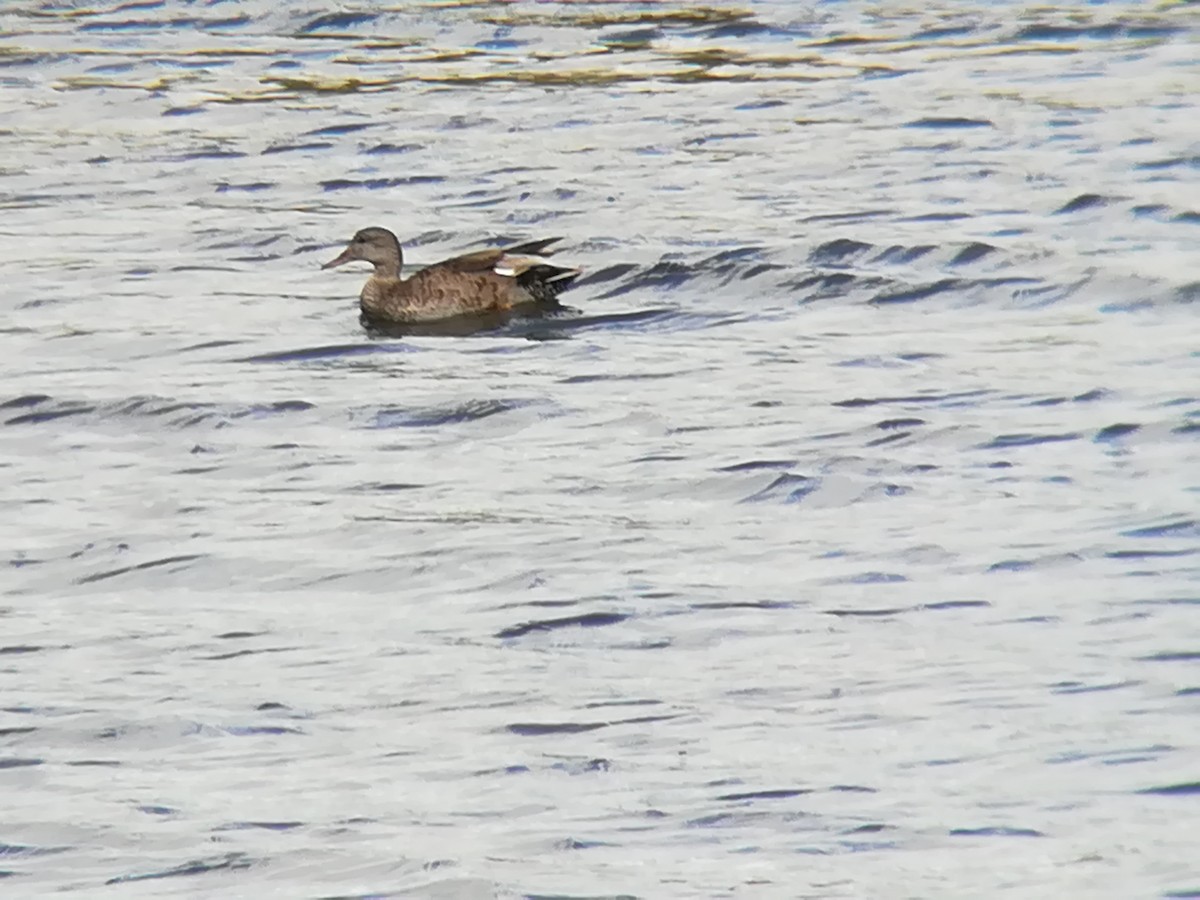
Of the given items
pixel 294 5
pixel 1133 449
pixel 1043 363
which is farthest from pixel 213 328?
pixel 294 5

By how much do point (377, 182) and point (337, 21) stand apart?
6687 millimetres

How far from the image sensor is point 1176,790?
645cm

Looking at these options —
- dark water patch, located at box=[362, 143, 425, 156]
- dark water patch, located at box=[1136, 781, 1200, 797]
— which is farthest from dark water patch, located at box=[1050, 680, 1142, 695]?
dark water patch, located at box=[362, 143, 425, 156]

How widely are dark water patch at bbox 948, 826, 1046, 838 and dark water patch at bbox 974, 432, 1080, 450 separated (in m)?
3.91

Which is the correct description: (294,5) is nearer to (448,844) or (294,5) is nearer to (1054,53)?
(1054,53)

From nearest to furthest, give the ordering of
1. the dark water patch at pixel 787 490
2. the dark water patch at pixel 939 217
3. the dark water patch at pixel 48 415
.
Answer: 1. the dark water patch at pixel 787 490
2. the dark water patch at pixel 48 415
3. the dark water patch at pixel 939 217

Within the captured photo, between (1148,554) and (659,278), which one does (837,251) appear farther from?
(1148,554)

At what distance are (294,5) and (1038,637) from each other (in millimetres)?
17980

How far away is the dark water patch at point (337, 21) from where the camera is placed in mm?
23641

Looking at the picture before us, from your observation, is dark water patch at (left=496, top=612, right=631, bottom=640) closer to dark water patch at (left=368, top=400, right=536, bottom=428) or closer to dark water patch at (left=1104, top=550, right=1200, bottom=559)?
dark water patch at (left=1104, top=550, right=1200, bottom=559)

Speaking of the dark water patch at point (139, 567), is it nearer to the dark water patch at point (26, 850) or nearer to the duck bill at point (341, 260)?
the dark water patch at point (26, 850)

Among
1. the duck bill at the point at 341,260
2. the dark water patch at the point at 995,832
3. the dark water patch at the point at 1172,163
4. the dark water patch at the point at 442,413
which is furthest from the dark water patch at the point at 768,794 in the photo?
the dark water patch at the point at 1172,163

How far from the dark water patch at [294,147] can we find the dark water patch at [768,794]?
12.5m

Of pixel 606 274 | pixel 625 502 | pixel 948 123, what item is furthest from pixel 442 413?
pixel 948 123
